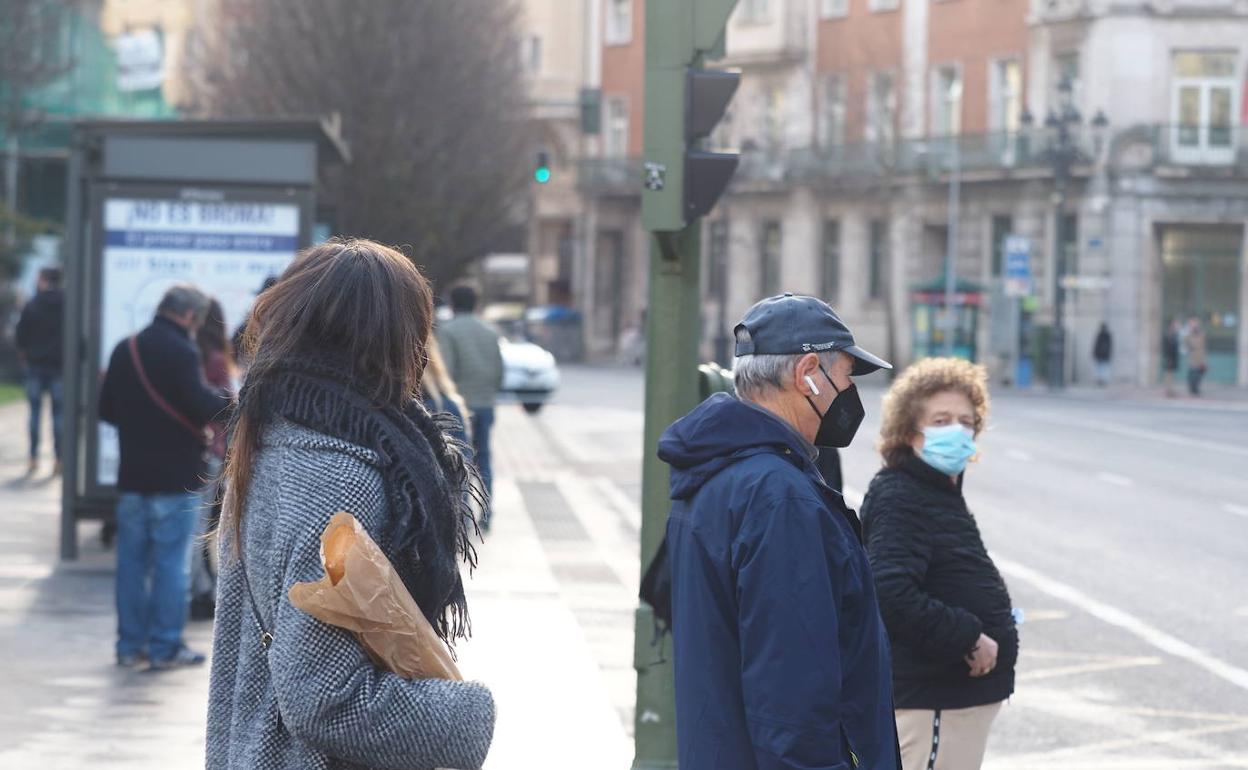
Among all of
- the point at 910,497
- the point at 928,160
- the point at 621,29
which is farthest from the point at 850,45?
the point at 910,497

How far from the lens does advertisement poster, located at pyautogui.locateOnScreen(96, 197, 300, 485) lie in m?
12.2

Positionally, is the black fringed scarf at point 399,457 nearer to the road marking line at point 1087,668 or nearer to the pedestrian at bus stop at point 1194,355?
the road marking line at point 1087,668

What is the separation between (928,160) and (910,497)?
154 feet

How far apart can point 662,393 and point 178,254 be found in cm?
636

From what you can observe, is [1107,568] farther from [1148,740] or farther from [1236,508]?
[1148,740]

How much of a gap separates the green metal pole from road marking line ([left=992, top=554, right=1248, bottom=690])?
4.01m

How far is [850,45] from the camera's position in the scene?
55.9 meters

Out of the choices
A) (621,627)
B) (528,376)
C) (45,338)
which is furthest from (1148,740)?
(528,376)

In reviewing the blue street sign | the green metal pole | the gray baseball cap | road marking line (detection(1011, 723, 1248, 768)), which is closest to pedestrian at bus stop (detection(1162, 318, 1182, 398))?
the blue street sign

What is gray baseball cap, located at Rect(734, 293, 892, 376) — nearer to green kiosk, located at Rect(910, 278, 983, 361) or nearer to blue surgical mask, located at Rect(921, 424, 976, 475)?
blue surgical mask, located at Rect(921, 424, 976, 475)

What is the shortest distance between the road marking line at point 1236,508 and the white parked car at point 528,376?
550 inches

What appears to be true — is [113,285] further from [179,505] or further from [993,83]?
[993,83]

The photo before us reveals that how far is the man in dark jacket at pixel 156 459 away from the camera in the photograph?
8891 mm

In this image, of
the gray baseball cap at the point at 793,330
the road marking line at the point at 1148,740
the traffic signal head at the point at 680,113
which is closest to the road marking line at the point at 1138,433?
the road marking line at the point at 1148,740
